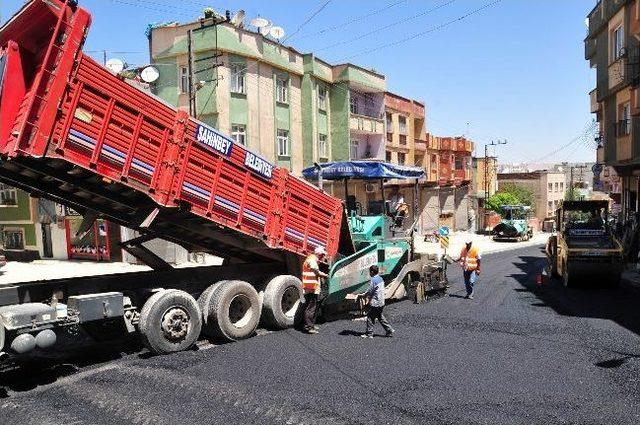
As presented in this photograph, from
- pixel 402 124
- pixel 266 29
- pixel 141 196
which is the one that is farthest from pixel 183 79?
→ pixel 402 124

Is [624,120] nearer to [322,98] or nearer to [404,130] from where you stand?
[322,98]

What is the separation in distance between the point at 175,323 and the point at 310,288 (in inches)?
96.3

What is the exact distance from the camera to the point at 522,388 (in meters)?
6.58

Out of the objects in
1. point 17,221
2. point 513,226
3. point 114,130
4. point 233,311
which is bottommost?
point 513,226

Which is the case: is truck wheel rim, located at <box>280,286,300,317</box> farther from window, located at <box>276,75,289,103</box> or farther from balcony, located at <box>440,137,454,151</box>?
balcony, located at <box>440,137,454,151</box>

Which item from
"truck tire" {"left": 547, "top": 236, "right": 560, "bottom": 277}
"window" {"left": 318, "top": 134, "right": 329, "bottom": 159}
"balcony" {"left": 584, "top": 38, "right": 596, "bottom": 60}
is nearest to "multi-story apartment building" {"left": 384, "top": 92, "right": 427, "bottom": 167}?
"window" {"left": 318, "top": 134, "right": 329, "bottom": 159}

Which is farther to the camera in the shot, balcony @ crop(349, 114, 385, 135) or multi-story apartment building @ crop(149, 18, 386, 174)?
balcony @ crop(349, 114, 385, 135)

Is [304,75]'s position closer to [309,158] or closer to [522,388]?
[309,158]

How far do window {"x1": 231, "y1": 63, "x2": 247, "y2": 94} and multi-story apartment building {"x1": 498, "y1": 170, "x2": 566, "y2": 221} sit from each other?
5159 cm

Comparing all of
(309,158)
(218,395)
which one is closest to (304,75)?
(309,158)

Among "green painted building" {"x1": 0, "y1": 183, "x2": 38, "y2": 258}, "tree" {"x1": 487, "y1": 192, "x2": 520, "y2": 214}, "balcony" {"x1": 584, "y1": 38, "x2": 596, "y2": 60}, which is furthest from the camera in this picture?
"tree" {"x1": 487, "y1": 192, "x2": 520, "y2": 214}

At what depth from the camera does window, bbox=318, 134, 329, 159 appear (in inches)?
1215

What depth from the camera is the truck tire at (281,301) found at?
955cm

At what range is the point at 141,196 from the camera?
A: 7.97 m
